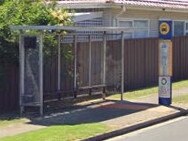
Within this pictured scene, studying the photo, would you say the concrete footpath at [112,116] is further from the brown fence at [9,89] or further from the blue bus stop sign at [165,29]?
the blue bus stop sign at [165,29]

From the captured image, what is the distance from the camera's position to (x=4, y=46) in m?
16.6

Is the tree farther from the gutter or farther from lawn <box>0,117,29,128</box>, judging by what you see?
the gutter

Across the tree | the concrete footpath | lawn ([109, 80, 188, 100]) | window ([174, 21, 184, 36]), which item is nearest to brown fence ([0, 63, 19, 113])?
the tree

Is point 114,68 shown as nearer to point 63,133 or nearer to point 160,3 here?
point 63,133

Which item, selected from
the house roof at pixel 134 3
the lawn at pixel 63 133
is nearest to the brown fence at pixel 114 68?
the house roof at pixel 134 3

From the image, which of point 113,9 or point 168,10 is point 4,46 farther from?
point 168,10

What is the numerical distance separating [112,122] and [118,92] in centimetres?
548

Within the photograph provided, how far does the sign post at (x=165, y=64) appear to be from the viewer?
17.8 meters

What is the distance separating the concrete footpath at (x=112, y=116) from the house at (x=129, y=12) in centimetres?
423

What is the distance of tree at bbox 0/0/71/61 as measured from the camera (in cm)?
1667

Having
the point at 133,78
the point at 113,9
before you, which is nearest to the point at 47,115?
the point at 133,78

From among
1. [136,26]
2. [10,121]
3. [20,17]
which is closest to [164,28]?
[20,17]

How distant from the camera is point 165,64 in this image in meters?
18.1

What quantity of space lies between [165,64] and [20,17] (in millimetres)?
4389
